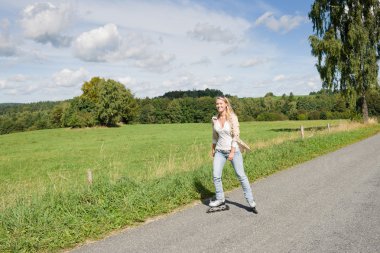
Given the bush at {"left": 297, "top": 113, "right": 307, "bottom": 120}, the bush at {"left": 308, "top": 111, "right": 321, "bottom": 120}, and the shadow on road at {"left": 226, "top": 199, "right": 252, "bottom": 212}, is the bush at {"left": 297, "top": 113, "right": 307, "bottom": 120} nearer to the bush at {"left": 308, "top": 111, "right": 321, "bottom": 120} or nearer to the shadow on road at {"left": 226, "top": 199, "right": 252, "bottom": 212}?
the bush at {"left": 308, "top": 111, "right": 321, "bottom": 120}

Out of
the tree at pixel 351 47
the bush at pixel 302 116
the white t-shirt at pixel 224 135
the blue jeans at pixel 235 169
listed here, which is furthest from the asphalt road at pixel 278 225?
the bush at pixel 302 116

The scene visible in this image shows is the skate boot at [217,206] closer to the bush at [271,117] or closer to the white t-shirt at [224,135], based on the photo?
the white t-shirt at [224,135]

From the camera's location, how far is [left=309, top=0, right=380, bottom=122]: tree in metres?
29.8

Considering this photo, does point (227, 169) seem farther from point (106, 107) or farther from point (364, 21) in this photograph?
point (106, 107)

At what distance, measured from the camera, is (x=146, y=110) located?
8950cm

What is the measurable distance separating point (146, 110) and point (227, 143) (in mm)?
84001

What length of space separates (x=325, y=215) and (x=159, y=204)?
315 cm

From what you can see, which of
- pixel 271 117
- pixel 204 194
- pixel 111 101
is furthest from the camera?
pixel 271 117

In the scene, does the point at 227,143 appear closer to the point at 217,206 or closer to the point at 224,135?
the point at 224,135

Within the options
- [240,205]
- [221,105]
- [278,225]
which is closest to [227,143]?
[221,105]

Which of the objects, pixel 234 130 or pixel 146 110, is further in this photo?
pixel 146 110

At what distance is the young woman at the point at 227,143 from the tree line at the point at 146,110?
50.4 meters

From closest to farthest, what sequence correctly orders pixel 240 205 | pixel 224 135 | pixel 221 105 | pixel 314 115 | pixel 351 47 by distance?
pixel 221 105
pixel 224 135
pixel 240 205
pixel 351 47
pixel 314 115

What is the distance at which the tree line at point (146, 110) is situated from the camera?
65.7 metres
